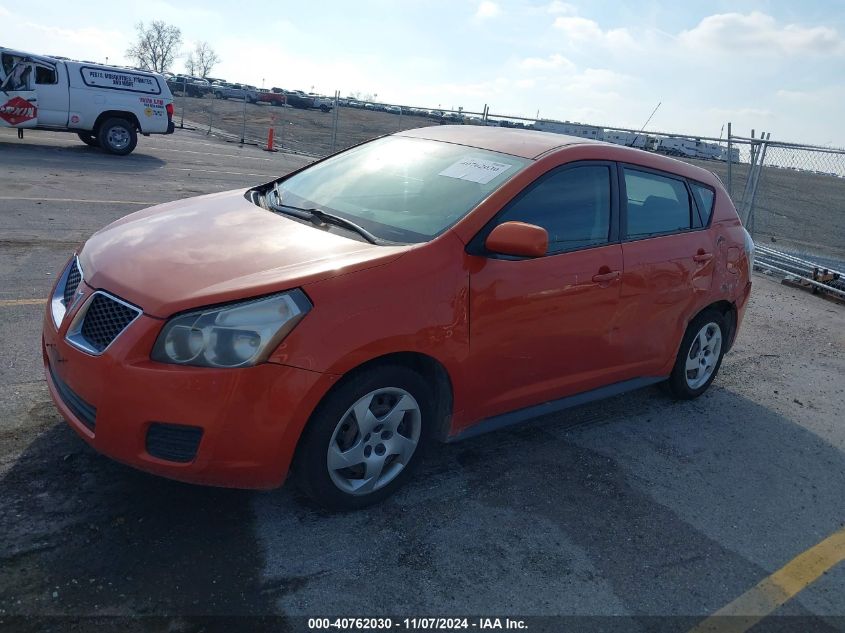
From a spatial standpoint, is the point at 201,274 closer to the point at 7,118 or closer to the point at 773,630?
the point at 773,630

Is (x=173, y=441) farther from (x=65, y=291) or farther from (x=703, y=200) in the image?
(x=703, y=200)

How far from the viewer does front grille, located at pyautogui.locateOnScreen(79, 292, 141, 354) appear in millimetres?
2885

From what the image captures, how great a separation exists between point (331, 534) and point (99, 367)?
3.97 feet

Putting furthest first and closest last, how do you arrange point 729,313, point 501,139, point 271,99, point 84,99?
point 271,99
point 84,99
point 729,313
point 501,139

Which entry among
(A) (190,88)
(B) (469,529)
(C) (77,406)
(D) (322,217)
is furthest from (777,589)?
(A) (190,88)

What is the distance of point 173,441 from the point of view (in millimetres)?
2814

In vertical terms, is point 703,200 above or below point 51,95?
below

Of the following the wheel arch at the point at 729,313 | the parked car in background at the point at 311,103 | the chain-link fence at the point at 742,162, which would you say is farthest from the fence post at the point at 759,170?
the parked car in background at the point at 311,103

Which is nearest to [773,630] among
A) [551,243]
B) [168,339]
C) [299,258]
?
[551,243]

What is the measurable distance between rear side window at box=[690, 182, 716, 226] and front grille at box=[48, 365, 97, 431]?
408 cm

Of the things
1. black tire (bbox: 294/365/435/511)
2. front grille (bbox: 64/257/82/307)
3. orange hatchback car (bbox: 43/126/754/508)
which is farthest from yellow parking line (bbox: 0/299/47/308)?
black tire (bbox: 294/365/435/511)

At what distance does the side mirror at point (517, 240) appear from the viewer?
3.38 meters

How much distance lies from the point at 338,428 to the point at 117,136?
15.4 metres

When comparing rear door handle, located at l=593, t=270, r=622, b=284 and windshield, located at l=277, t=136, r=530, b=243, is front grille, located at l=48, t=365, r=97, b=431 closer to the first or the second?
windshield, located at l=277, t=136, r=530, b=243
